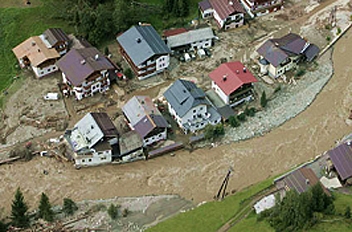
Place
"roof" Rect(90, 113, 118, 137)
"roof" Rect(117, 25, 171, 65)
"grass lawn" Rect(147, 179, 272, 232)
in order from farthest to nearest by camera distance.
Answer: "roof" Rect(117, 25, 171, 65) < "roof" Rect(90, 113, 118, 137) < "grass lawn" Rect(147, 179, 272, 232)

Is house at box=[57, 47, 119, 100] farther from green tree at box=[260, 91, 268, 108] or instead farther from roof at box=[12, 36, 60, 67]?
green tree at box=[260, 91, 268, 108]

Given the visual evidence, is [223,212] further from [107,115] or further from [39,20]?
[39,20]

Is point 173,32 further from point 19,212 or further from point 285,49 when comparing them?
point 19,212

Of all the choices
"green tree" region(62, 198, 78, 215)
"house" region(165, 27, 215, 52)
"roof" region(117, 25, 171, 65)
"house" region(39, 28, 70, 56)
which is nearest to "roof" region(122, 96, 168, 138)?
"roof" region(117, 25, 171, 65)

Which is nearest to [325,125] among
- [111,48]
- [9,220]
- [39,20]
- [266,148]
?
[266,148]

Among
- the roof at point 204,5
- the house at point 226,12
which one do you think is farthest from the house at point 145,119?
the roof at point 204,5

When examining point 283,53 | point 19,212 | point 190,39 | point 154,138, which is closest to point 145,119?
point 154,138
